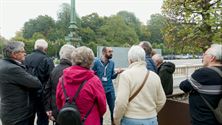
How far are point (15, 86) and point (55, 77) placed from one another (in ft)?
1.86

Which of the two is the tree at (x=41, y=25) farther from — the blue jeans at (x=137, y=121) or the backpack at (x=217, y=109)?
the backpack at (x=217, y=109)

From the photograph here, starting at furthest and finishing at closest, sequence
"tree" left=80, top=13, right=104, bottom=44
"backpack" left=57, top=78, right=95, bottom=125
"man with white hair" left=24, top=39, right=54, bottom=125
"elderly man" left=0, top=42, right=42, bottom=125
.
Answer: "tree" left=80, top=13, right=104, bottom=44 < "man with white hair" left=24, top=39, right=54, bottom=125 < "elderly man" left=0, top=42, right=42, bottom=125 < "backpack" left=57, top=78, right=95, bottom=125

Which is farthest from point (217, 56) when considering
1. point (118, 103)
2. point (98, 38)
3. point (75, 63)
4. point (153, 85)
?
point (98, 38)

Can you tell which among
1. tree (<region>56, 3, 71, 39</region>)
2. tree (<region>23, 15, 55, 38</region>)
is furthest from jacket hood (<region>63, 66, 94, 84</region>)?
tree (<region>23, 15, 55, 38</region>)

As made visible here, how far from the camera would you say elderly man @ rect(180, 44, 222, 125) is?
3406 mm

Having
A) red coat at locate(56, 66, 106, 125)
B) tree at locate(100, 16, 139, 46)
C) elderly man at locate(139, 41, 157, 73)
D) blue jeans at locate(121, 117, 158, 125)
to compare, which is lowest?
blue jeans at locate(121, 117, 158, 125)

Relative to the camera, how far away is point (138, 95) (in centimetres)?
370

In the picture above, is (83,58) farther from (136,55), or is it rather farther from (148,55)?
(148,55)

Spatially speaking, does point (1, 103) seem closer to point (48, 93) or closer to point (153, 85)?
point (48, 93)

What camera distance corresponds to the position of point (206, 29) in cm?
488

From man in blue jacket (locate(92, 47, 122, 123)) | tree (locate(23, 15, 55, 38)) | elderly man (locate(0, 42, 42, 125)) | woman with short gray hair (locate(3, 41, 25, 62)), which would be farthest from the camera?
Result: tree (locate(23, 15, 55, 38))

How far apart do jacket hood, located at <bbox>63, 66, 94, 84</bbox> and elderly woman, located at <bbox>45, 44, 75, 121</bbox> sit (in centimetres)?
89

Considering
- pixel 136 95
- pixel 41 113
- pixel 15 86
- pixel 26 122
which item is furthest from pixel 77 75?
pixel 41 113

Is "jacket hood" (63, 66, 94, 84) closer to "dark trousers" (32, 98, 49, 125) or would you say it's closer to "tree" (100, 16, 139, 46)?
"dark trousers" (32, 98, 49, 125)
